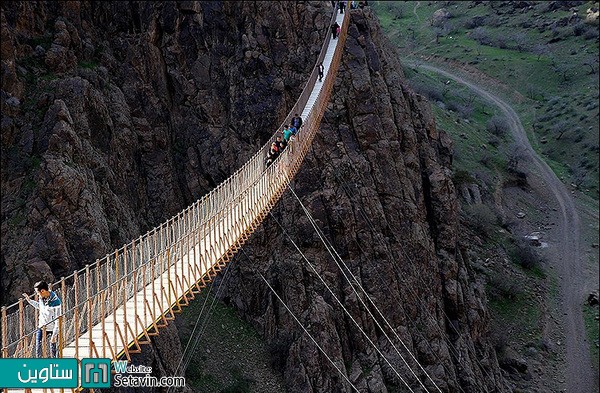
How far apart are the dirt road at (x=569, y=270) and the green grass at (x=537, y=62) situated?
1390 millimetres

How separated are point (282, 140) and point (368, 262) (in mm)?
8311

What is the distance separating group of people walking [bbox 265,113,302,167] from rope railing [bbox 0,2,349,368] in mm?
239

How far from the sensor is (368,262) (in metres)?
27.9

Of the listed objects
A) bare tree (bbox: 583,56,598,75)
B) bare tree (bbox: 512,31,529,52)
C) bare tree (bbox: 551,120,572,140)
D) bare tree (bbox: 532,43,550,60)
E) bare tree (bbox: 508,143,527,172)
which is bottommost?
bare tree (bbox: 508,143,527,172)

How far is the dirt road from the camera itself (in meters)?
33.4

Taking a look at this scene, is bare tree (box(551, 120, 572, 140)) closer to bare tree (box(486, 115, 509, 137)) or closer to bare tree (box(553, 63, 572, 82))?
bare tree (box(486, 115, 509, 137))

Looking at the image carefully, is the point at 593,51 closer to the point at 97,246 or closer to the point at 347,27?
the point at 347,27

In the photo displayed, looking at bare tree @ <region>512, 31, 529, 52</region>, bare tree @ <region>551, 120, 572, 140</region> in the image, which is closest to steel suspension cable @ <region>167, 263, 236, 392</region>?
bare tree @ <region>551, 120, 572, 140</region>

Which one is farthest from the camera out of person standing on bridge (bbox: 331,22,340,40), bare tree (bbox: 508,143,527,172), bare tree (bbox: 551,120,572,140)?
bare tree (bbox: 551,120,572,140)

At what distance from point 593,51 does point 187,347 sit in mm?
62943

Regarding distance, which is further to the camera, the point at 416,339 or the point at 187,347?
the point at 416,339

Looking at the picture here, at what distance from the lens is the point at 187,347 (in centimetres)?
2292

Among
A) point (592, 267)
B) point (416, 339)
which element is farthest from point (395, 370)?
point (592, 267)

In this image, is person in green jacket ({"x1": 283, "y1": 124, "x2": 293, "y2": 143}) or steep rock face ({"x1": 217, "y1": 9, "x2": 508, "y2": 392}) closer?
person in green jacket ({"x1": 283, "y1": 124, "x2": 293, "y2": 143})
